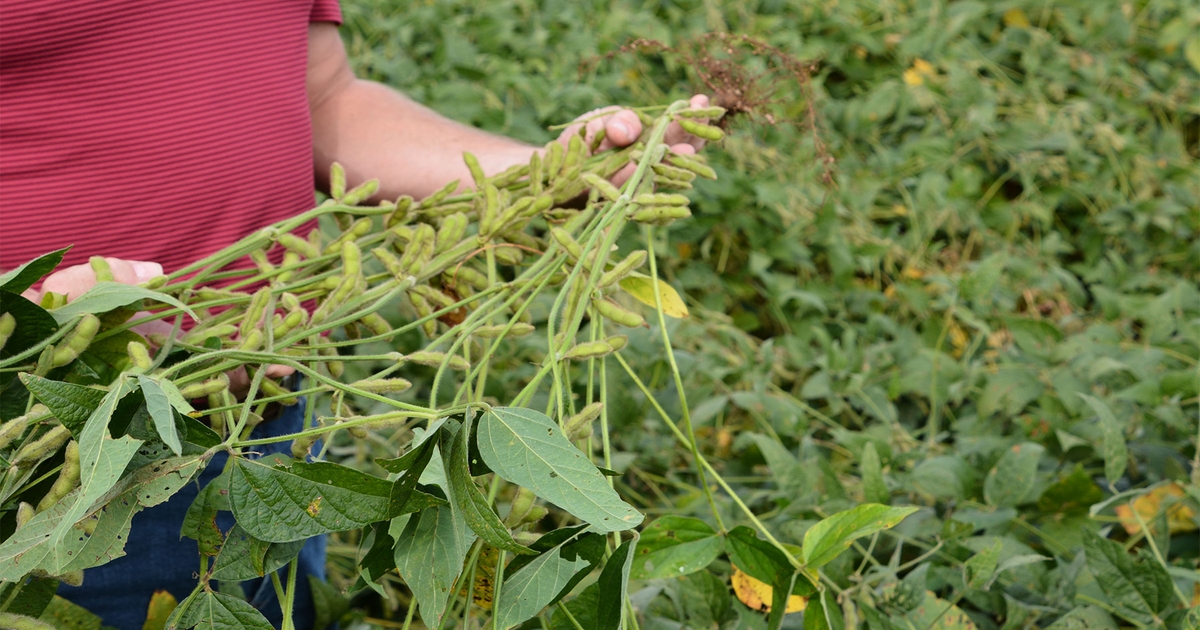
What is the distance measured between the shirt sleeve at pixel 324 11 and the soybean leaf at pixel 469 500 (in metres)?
0.80

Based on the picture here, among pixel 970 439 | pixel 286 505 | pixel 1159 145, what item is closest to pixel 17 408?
pixel 286 505

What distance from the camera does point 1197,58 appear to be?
96.3 inches

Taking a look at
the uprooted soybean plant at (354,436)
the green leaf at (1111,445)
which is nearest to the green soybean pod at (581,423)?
the uprooted soybean plant at (354,436)

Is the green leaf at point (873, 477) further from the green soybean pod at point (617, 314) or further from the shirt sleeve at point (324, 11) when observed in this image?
the shirt sleeve at point (324, 11)

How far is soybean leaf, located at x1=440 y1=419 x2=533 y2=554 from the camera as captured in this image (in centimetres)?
52

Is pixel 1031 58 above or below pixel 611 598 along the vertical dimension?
below

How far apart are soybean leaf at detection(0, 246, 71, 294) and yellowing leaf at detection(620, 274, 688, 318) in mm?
394

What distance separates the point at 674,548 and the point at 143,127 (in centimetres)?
63

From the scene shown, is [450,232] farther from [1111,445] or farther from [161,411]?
[1111,445]

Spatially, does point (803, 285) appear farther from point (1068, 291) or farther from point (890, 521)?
point (890, 521)

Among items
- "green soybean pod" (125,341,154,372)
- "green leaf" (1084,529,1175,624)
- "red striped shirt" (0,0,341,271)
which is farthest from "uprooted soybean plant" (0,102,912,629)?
"green leaf" (1084,529,1175,624)

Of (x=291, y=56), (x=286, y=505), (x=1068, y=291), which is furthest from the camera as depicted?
(x=1068, y=291)

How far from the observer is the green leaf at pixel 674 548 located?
0.75m

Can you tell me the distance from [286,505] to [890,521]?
0.39 metres
